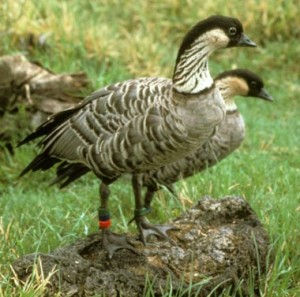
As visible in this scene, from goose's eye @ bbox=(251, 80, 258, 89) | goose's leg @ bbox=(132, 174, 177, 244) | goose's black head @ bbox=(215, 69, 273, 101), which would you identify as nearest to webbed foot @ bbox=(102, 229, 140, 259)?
goose's leg @ bbox=(132, 174, 177, 244)

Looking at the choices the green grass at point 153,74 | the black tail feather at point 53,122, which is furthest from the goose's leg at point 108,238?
the black tail feather at point 53,122

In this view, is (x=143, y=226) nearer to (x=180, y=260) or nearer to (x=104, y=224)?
(x=104, y=224)

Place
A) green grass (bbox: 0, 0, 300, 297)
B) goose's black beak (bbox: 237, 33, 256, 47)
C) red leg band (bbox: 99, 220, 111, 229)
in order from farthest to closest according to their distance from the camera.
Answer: green grass (bbox: 0, 0, 300, 297) → goose's black beak (bbox: 237, 33, 256, 47) → red leg band (bbox: 99, 220, 111, 229)

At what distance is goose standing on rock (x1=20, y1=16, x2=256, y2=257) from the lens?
4453 millimetres

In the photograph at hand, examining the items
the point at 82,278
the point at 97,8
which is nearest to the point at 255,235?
the point at 82,278

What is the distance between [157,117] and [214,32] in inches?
22.8

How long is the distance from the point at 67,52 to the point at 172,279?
217 inches

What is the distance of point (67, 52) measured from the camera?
9133 mm

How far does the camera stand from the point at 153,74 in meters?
9.48

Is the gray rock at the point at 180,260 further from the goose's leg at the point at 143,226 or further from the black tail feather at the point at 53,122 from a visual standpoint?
the black tail feather at the point at 53,122

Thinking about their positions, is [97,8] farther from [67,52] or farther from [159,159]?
[159,159]

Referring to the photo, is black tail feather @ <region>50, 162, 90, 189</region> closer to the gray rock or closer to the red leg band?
the red leg band

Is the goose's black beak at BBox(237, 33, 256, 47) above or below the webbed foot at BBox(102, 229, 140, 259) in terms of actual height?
above

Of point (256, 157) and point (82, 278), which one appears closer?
point (82, 278)
